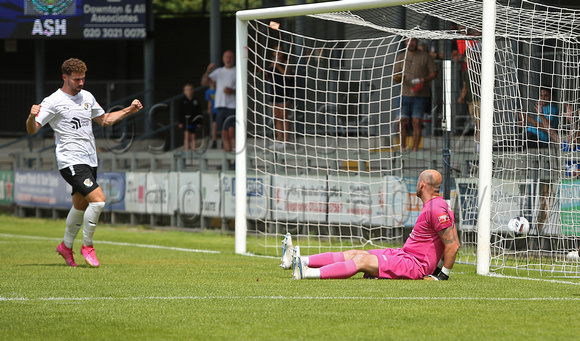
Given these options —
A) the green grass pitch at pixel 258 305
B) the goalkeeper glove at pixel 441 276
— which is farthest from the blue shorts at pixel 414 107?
the goalkeeper glove at pixel 441 276

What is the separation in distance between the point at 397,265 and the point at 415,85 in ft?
19.3

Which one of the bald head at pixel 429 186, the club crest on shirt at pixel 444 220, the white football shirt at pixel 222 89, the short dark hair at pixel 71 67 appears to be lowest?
the club crest on shirt at pixel 444 220

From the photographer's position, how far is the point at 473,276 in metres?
8.55

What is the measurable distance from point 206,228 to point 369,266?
8073 mm

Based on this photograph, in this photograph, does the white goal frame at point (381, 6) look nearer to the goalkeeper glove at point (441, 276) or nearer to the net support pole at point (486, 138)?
the net support pole at point (486, 138)

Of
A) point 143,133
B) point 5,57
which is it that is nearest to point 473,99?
point 143,133

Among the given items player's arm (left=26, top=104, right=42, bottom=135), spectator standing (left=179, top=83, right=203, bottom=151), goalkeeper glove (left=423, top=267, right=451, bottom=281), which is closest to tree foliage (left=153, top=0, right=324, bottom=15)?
spectator standing (left=179, top=83, right=203, bottom=151)

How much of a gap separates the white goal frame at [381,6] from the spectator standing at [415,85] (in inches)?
127

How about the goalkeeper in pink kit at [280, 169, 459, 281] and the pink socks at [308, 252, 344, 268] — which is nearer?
the goalkeeper in pink kit at [280, 169, 459, 281]

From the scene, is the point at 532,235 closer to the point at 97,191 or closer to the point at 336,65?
the point at 336,65

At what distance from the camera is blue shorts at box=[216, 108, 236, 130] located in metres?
16.6

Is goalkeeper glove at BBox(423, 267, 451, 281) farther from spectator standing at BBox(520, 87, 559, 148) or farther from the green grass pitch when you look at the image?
spectator standing at BBox(520, 87, 559, 148)

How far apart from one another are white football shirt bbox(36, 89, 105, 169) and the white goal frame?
93.9 inches

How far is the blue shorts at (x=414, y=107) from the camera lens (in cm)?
1329
